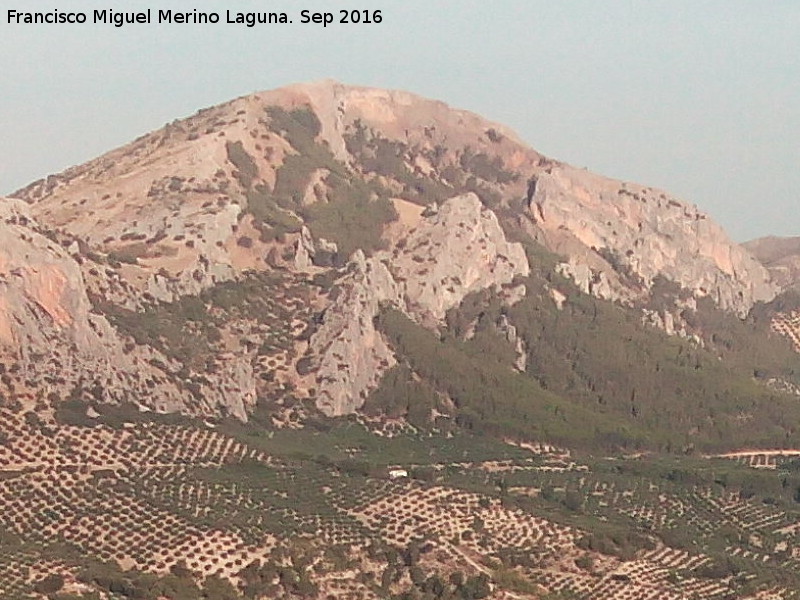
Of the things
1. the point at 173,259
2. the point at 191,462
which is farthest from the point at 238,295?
the point at 191,462

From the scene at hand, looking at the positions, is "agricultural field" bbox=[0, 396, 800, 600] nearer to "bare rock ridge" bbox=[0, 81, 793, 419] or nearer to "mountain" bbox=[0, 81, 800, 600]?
"mountain" bbox=[0, 81, 800, 600]

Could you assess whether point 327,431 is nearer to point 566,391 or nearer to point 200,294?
point 200,294

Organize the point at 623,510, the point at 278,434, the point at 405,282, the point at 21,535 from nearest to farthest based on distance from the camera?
1. the point at 21,535
2. the point at 623,510
3. the point at 278,434
4. the point at 405,282

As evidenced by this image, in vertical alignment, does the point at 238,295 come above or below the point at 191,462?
above

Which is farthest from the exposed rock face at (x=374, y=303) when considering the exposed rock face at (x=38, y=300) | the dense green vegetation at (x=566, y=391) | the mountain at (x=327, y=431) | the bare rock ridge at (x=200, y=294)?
the exposed rock face at (x=38, y=300)

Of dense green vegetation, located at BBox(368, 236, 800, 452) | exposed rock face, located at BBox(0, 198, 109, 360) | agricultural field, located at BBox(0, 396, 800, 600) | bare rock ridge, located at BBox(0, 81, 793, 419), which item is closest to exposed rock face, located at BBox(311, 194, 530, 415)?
bare rock ridge, located at BBox(0, 81, 793, 419)

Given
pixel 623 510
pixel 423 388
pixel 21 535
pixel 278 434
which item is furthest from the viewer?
pixel 423 388

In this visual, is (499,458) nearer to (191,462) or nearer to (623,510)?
(623,510)

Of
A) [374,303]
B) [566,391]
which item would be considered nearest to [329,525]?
[374,303]
